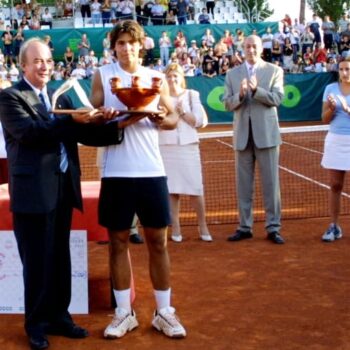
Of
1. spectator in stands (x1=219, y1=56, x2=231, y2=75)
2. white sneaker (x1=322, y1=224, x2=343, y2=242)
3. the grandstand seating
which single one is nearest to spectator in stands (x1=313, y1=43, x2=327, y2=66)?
spectator in stands (x1=219, y1=56, x2=231, y2=75)

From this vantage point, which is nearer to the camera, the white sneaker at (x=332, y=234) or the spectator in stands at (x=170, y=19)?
the white sneaker at (x=332, y=234)

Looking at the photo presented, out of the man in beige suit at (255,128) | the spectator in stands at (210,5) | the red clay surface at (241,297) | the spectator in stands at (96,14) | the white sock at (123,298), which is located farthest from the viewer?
the spectator in stands at (210,5)

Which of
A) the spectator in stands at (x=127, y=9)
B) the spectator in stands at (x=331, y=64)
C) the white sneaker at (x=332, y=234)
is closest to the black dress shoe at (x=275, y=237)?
the white sneaker at (x=332, y=234)

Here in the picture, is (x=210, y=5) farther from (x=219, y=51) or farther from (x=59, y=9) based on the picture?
(x=219, y=51)

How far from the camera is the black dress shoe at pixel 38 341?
428 centimetres

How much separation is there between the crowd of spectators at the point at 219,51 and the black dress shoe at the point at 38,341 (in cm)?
2110

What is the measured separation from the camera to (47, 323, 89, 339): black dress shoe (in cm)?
450

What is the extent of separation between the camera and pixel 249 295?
211 inches

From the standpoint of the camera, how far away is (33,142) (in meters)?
4.09

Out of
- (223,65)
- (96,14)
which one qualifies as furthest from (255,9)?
(223,65)

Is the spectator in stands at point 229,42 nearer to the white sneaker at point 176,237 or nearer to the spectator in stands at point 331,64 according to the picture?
the spectator in stands at point 331,64

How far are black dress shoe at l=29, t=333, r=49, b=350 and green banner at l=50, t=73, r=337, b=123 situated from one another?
744 inches

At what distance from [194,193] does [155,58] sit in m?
21.6

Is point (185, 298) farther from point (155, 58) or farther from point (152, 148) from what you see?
point (155, 58)
